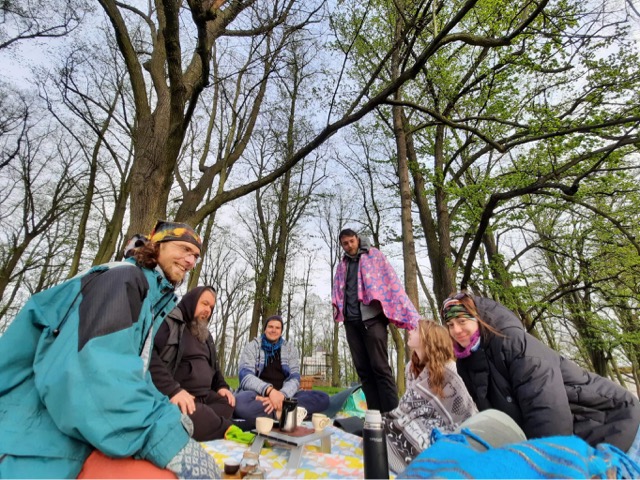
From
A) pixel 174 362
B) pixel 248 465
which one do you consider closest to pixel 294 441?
pixel 248 465

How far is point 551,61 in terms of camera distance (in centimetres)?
539

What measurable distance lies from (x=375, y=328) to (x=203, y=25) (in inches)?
125

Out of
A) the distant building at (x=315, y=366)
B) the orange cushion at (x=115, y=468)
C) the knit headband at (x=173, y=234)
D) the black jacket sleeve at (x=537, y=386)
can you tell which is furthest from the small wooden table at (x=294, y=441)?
the distant building at (x=315, y=366)

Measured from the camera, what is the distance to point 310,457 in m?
2.12

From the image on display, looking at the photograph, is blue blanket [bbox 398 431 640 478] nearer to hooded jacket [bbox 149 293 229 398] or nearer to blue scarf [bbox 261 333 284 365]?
hooded jacket [bbox 149 293 229 398]

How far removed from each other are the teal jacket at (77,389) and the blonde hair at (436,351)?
1.77m

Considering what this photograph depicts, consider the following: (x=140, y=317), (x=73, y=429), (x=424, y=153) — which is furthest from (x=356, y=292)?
(x=424, y=153)

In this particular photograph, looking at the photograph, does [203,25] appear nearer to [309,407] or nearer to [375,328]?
[375,328]

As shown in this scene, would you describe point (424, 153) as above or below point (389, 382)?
above

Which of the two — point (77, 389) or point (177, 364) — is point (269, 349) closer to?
point (177, 364)

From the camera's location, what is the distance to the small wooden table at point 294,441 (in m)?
1.96

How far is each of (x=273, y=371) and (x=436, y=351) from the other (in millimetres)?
2298

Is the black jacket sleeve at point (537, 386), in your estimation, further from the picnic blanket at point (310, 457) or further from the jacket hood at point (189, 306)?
Result: the jacket hood at point (189, 306)

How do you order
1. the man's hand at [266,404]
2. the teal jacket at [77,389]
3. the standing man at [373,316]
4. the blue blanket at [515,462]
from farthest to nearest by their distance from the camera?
the standing man at [373,316], the man's hand at [266,404], the teal jacket at [77,389], the blue blanket at [515,462]
